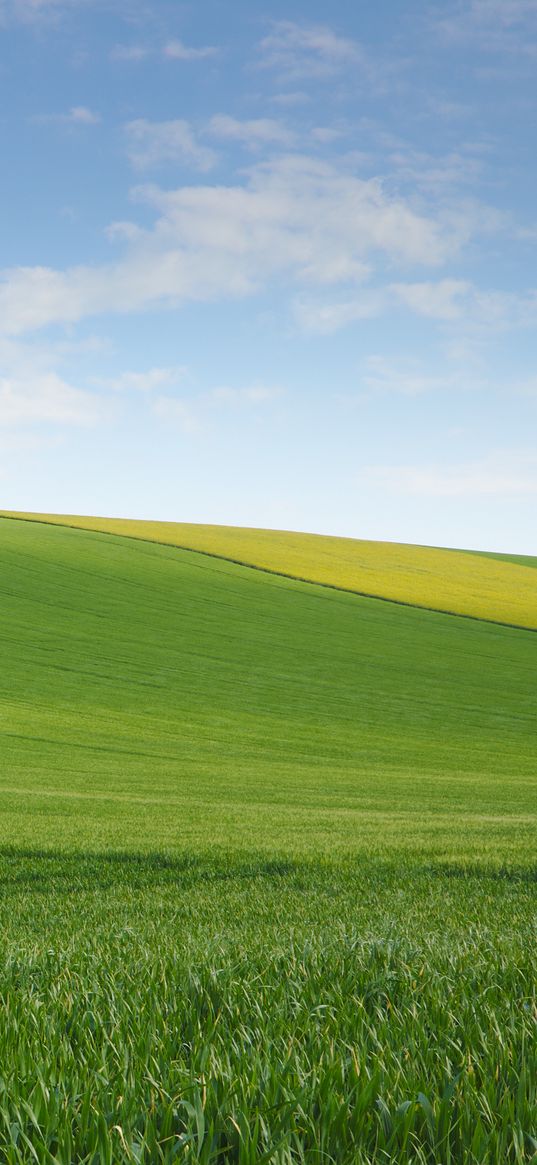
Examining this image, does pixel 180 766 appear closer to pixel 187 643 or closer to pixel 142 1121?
pixel 187 643

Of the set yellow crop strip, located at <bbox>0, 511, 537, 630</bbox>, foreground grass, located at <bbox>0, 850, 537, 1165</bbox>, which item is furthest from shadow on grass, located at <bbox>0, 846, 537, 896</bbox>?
yellow crop strip, located at <bbox>0, 511, 537, 630</bbox>

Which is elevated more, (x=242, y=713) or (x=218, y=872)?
(x=218, y=872)

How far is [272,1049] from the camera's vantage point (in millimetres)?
2268

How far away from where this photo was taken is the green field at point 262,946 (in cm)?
183

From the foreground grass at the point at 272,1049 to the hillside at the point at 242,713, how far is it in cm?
703

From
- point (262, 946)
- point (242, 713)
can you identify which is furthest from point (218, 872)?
point (242, 713)

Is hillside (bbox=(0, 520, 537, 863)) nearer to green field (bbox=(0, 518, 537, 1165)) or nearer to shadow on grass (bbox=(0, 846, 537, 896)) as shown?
green field (bbox=(0, 518, 537, 1165))

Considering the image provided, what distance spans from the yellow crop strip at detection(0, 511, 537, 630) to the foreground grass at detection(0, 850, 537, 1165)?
189 feet

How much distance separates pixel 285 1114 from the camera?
1.80 meters

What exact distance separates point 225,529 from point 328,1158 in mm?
91295

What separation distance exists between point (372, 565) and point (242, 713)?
42.8 m

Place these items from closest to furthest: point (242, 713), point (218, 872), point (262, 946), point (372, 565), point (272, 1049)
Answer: point (272, 1049)
point (262, 946)
point (218, 872)
point (242, 713)
point (372, 565)

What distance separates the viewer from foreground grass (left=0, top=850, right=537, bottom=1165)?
5.80ft

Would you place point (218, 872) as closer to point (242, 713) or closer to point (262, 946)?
point (262, 946)
